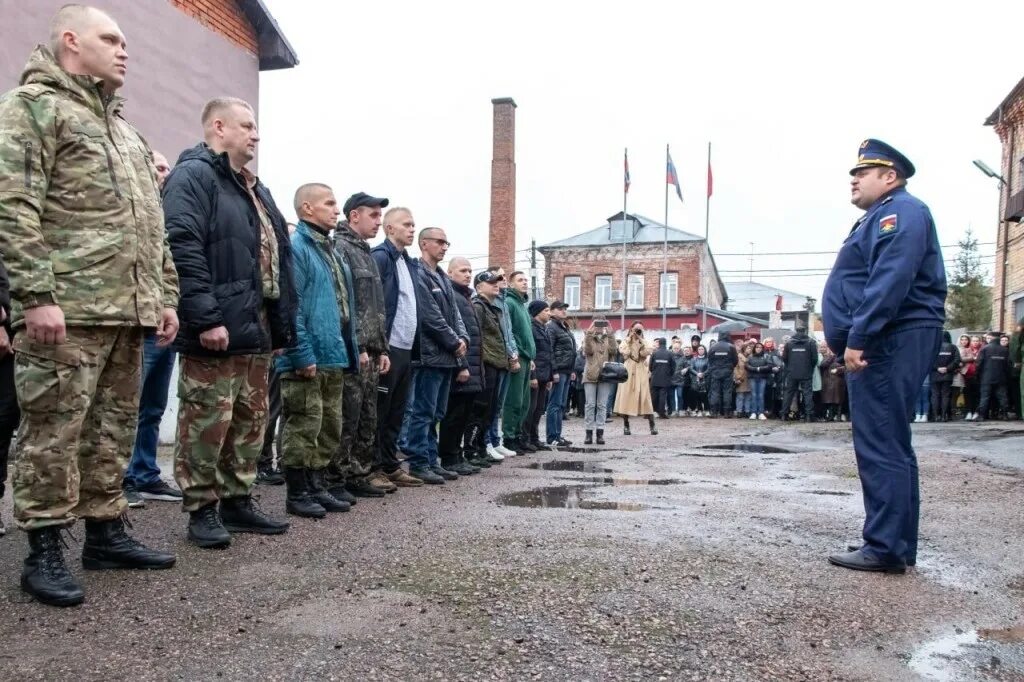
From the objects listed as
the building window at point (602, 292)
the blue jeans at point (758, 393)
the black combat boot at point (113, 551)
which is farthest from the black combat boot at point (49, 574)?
the building window at point (602, 292)

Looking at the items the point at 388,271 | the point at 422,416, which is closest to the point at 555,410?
the point at 422,416

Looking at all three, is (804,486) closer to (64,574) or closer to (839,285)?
(839,285)

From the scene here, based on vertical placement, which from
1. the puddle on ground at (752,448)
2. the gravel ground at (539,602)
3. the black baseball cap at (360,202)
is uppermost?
the black baseball cap at (360,202)

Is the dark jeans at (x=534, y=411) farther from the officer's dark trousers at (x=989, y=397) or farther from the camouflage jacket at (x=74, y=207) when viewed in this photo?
the officer's dark trousers at (x=989, y=397)

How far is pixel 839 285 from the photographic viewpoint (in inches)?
180

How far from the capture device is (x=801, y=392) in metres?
20.1

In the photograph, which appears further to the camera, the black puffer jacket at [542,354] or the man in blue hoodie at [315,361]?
the black puffer jacket at [542,354]

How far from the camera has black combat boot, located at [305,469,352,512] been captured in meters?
5.56

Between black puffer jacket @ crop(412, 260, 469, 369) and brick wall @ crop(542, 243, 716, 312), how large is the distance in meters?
42.3

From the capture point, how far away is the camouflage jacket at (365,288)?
6.14 m

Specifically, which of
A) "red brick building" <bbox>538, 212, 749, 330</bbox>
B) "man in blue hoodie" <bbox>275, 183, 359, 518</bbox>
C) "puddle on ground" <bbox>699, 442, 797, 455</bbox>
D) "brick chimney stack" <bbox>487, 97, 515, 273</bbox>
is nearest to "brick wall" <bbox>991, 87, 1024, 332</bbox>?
"puddle on ground" <bbox>699, 442, 797, 455</bbox>

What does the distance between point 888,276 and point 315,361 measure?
3223 millimetres

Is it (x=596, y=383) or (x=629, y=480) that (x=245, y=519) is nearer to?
(x=629, y=480)

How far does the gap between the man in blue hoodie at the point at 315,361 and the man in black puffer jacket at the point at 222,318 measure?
510 millimetres
